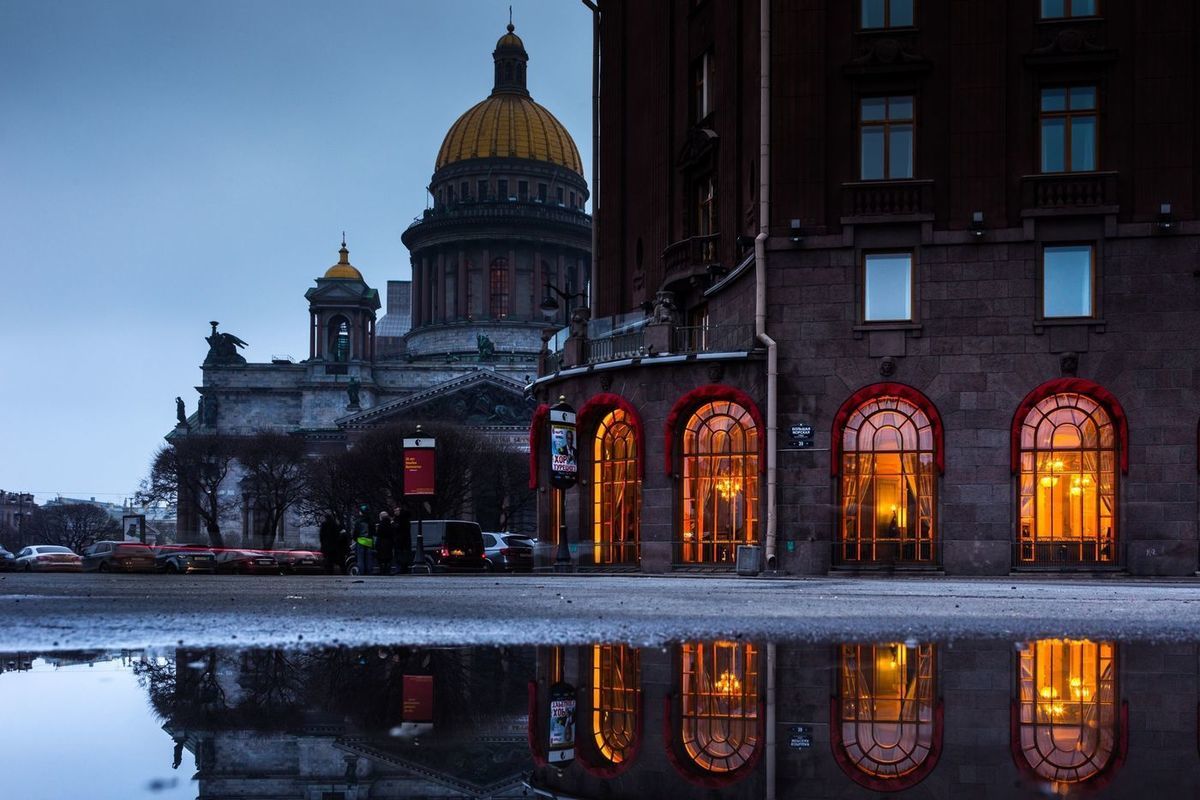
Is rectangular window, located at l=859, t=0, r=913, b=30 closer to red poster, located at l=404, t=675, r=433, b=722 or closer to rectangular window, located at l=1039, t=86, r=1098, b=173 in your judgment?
rectangular window, located at l=1039, t=86, r=1098, b=173

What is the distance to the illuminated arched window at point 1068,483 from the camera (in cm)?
3300

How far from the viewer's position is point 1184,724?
4.91m

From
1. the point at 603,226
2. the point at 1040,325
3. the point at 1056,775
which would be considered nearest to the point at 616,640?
the point at 1056,775

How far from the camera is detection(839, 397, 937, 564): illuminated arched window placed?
33.8 m

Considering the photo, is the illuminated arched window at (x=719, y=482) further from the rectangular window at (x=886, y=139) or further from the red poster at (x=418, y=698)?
the red poster at (x=418, y=698)

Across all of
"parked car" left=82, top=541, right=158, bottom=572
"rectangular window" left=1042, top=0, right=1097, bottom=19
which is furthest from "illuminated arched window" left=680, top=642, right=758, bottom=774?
"parked car" left=82, top=541, right=158, bottom=572

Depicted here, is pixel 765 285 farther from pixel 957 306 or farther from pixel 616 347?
pixel 616 347

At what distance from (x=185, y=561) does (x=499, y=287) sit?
79.2 metres

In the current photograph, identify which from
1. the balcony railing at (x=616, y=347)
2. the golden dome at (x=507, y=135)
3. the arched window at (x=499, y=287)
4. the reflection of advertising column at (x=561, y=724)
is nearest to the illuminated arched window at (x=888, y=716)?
the reflection of advertising column at (x=561, y=724)

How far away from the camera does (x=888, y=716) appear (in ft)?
16.3

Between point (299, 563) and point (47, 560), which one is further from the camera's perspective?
point (47, 560)

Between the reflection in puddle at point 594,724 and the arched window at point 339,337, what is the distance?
114 metres

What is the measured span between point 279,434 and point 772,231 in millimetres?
71824

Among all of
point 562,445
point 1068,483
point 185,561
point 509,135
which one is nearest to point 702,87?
point 562,445
